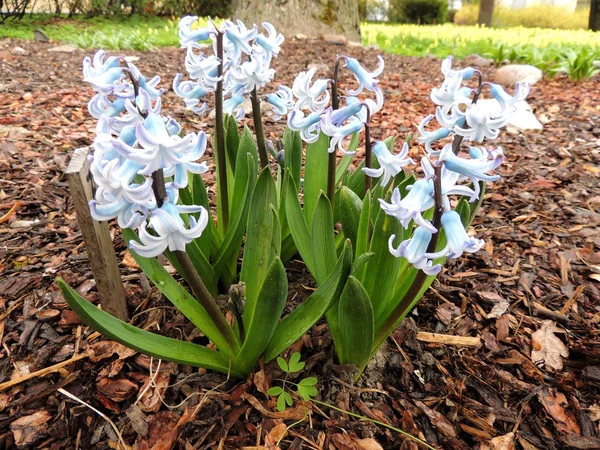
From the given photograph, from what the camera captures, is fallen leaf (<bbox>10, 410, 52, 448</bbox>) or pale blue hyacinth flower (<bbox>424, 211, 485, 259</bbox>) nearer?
pale blue hyacinth flower (<bbox>424, 211, 485, 259</bbox>)

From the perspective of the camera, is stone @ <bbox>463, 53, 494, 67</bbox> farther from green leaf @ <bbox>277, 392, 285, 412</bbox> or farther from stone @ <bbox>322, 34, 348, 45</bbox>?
green leaf @ <bbox>277, 392, 285, 412</bbox>

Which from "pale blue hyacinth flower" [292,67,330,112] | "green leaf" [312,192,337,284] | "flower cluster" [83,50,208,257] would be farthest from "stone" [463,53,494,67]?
"flower cluster" [83,50,208,257]

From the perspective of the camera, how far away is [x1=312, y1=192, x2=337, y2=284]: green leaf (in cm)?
154

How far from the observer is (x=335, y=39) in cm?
782

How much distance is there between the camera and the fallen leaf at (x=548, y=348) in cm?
179

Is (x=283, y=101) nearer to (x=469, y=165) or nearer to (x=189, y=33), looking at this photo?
(x=189, y=33)

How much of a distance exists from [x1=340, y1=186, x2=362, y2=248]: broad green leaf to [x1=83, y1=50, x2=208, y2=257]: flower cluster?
68 cm

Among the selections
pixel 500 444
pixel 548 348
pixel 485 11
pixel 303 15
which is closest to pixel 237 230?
pixel 500 444

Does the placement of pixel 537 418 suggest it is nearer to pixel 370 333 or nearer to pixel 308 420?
pixel 370 333

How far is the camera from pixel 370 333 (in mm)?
1458

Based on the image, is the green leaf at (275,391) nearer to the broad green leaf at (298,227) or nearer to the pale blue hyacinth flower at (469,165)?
the broad green leaf at (298,227)

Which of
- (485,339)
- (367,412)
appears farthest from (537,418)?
(367,412)

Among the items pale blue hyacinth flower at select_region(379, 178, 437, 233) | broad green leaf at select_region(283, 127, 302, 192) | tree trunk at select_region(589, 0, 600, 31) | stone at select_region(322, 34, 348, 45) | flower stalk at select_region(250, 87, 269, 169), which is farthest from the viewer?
tree trunk at select_region(589, 0, 600, 31)

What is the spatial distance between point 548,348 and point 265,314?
123cm
